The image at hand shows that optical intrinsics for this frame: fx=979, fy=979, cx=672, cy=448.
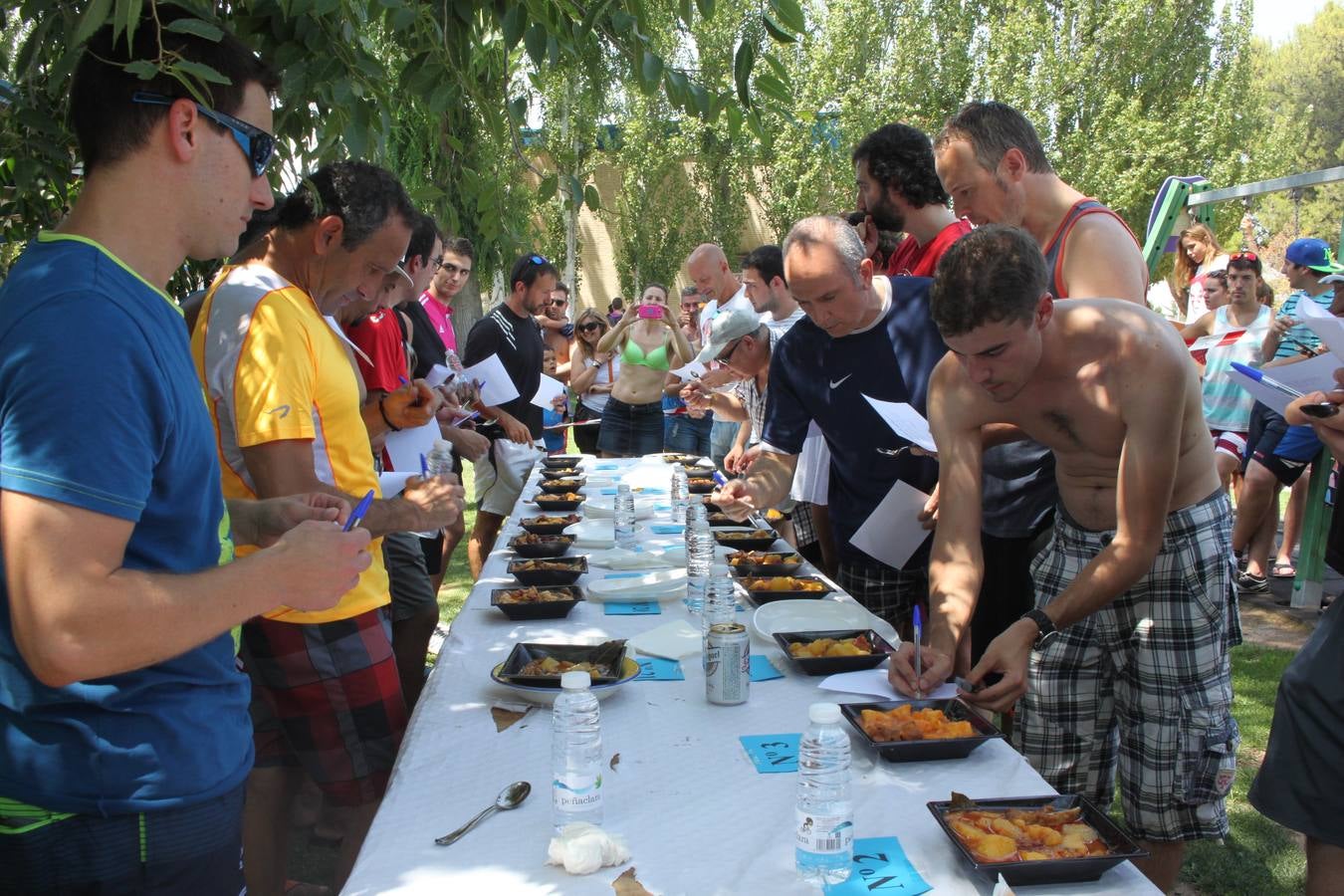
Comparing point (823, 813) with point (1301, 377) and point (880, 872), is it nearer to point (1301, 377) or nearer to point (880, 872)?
point (880, 872)

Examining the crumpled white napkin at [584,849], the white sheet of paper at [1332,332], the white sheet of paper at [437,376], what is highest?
the white sheet of paper at [1332,332]

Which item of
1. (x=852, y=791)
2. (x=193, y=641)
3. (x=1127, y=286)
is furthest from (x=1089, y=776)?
(x=193, y=641)

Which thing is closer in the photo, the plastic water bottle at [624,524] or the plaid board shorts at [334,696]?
the plaid board shorts at [334,696]

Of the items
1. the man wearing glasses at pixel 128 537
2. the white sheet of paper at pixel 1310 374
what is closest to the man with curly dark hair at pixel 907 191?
the white sheet of paper at pixel 1310 374

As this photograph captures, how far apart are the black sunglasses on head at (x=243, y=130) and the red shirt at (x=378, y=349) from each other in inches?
71.7

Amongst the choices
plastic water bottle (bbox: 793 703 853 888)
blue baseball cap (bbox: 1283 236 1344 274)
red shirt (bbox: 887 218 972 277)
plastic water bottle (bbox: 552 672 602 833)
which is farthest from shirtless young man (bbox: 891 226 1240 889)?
blue baseball cap (bbox: 1283 236 1344 274)

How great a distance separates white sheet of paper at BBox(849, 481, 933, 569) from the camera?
294 centimetres

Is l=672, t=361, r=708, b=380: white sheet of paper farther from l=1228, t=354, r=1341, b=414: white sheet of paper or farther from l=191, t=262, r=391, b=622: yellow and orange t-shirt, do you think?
l=1228, t=354, r=1341, b=414: white sheet of paper

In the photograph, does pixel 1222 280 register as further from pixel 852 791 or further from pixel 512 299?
pixel 852 791

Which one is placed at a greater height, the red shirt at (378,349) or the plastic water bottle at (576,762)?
the red shirt at (378,349)

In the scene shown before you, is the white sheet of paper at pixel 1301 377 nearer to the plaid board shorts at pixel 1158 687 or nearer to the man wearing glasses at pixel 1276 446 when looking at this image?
the plaid board shorts at pixel 1158 687

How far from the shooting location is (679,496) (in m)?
4.37

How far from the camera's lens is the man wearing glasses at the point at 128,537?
1.11m

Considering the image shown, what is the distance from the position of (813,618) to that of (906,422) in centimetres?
59
